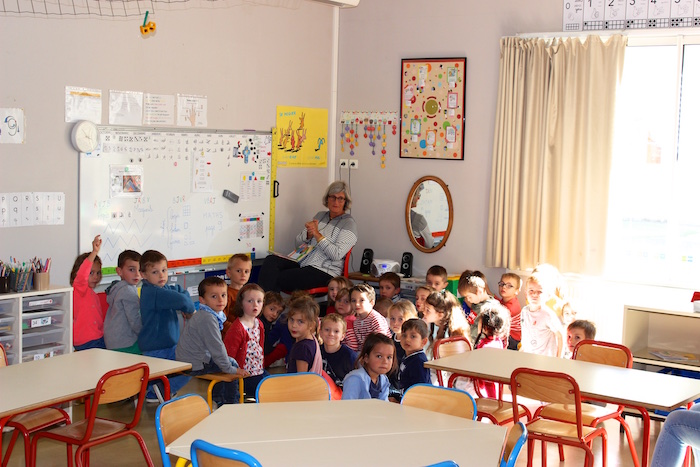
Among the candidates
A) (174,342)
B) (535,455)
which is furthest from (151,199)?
(535,455)

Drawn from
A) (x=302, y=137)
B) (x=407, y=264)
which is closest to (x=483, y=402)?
(x=407, y=264)

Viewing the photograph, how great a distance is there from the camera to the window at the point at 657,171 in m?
6.42

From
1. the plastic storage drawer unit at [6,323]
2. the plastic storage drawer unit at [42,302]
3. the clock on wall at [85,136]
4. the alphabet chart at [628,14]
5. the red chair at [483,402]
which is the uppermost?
the alphabet chart at [628,14]

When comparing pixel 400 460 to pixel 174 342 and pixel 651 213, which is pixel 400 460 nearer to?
pixel 174 342

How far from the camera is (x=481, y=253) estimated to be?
23.9 feet

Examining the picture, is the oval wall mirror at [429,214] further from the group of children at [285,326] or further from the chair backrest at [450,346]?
the chair backrest at [450,346]

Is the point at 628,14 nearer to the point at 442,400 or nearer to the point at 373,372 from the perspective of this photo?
the point at 373,372

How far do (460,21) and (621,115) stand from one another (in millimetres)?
1587

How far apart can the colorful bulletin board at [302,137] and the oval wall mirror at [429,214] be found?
36.2 inches

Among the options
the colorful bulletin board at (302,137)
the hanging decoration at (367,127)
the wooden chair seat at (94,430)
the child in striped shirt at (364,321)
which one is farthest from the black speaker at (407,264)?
the wooden chair seat at (94,430)

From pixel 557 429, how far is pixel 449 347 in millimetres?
850

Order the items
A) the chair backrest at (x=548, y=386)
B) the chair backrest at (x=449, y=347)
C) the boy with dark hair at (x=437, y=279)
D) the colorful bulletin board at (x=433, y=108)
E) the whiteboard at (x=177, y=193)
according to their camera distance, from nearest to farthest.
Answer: the chair backrest at (x=548, y=386), the chair backrest at (x=449, y=347), the whiteboard at (x=177, y=193), the boy with dark hair at (x=437, y=279), the colorful bulletin board at (x=433, y=108)

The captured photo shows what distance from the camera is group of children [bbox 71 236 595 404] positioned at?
479 cm

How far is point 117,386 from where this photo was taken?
3.78 m
